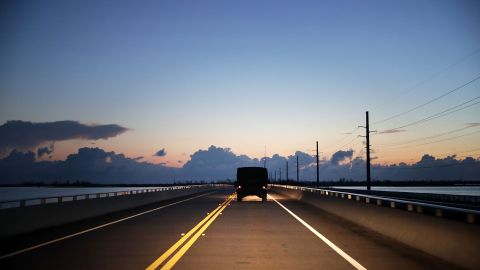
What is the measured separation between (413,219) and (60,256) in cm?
871

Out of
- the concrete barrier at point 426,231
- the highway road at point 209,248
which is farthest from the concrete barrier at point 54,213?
the concrete barrier at point 426,231

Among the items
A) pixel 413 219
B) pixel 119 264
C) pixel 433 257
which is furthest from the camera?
pixel 413 219

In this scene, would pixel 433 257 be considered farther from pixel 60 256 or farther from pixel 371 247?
pixel 60 256

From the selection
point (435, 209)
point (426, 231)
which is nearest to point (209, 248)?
point (426, 231)

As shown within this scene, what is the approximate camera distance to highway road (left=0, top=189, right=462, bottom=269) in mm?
12164

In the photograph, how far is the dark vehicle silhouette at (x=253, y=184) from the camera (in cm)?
4797

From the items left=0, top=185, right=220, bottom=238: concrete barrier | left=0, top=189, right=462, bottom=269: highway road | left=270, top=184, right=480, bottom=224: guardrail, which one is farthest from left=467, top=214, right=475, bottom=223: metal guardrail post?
left=0, top=185, right=220, bottom=238: concrete barrier

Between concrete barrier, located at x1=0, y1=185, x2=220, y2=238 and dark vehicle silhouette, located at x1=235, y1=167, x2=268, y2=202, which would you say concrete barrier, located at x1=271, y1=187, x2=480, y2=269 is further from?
dark vehicle silhouette, located at x1=235, y1=167, x2=268, y2=202

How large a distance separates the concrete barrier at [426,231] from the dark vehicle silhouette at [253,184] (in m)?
23.4

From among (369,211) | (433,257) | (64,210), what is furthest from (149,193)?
(433,257)

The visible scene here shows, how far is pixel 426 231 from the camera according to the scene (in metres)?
14.0

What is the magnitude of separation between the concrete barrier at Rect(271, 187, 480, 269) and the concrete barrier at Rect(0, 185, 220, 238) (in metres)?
11.7

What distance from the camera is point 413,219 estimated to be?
15.0 metres

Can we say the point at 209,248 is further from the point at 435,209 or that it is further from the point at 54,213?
the point at 54,213
